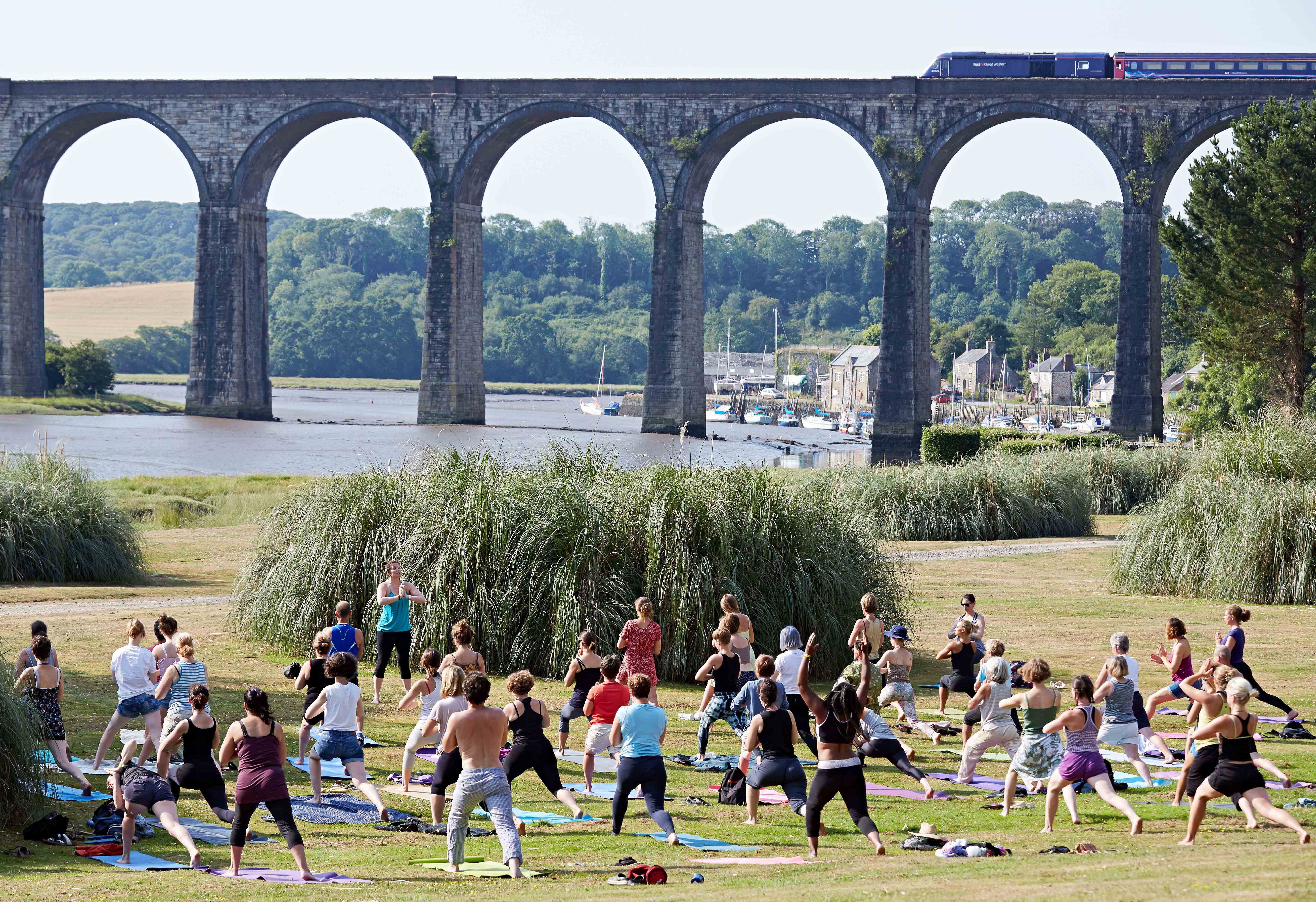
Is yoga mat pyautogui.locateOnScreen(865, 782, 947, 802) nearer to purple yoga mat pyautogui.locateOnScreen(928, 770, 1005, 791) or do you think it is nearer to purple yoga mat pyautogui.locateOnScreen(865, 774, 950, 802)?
purple yoga mat pyautogui.locateOnScreen(865, 774, 950, 802)

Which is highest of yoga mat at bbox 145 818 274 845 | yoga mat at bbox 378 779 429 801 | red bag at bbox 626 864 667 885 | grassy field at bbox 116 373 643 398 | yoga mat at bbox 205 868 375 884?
grassy field at bbox 116 373 643 398

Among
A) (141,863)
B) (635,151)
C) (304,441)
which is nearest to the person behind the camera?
(141,863)

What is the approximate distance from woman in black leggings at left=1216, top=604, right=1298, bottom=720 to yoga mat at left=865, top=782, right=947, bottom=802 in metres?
2.79

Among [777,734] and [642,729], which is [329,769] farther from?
[777,734]

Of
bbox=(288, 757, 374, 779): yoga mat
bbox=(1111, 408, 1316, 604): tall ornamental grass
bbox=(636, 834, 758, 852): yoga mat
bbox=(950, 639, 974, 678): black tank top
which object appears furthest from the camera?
bbox=(1111, 408, 1316, 604): tall ornamental grass

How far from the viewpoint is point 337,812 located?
35.2 feet

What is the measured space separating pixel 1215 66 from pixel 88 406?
57.8 meters

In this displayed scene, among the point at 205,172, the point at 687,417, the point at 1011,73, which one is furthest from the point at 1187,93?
the point at 205,172

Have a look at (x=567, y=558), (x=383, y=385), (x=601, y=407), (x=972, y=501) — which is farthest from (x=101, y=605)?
(x=383, y=385)

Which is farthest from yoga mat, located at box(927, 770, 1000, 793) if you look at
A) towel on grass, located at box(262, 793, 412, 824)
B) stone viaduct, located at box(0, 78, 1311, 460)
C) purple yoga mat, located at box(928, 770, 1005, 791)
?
stone viaduct, located at box(0, 78, 1311, 460)

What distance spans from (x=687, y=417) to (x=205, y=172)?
996 inches

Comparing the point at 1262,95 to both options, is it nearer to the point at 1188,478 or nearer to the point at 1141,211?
the point at 1141,211

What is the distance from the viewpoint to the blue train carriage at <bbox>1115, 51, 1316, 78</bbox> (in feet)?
189

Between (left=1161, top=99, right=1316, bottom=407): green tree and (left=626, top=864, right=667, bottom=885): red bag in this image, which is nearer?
(left=626, top=864, right=667, bottom=885): red bag
